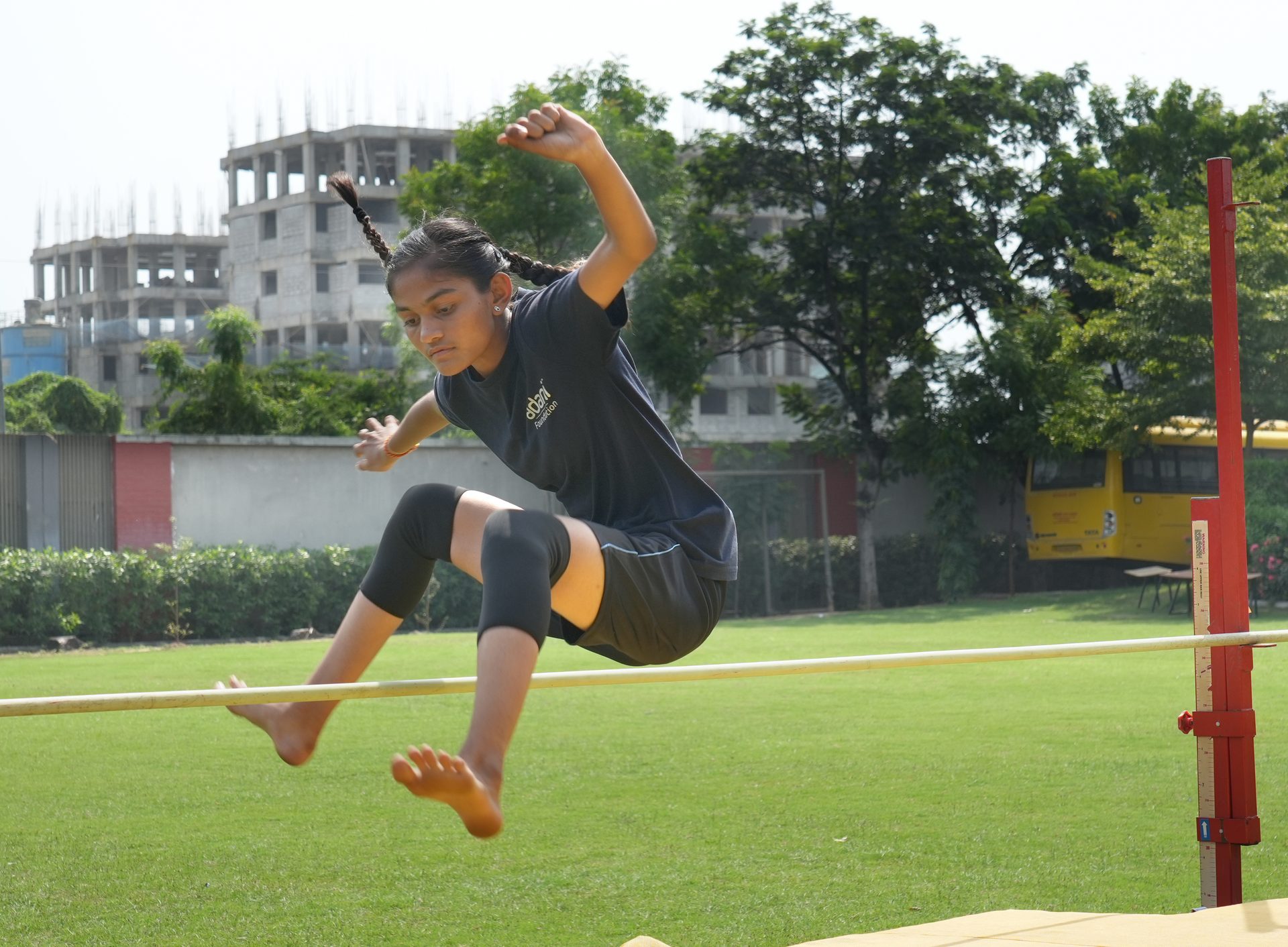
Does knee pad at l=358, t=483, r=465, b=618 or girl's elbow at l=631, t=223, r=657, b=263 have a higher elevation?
girl's elbow at l=631, t=223, r=657, b=263

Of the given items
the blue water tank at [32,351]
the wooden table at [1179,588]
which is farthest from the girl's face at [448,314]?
the blue water tank at [32,351]

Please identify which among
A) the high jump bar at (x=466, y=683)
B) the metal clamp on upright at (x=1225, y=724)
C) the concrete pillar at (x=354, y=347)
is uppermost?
the concrete pillar at (x=354, y=347)

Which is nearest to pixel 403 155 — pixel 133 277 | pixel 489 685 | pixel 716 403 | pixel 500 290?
pixel 716 403

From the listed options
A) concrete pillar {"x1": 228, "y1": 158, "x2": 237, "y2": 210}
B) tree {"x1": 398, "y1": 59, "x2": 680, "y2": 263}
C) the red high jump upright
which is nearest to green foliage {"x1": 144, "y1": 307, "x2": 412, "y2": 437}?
tree {"x1": 398, "y1": 59, "x2": 680, "y2": 263}

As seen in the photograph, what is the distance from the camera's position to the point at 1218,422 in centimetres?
415

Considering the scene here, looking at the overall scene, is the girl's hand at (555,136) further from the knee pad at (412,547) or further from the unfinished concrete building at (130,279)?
the unfinished concrete building at (130,279)

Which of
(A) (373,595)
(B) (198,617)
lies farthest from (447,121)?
(A) (373,595)

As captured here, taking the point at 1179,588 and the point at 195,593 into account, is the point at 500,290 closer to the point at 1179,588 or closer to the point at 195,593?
the point at 195,593

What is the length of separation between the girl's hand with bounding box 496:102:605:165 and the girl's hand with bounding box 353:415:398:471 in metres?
1.09

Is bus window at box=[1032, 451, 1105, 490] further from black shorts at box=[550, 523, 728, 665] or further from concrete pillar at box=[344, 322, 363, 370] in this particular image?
concrete pillar at box=[344, 322, 363, 370]

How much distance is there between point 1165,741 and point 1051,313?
49.0 ft

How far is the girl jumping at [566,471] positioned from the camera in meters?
2.72

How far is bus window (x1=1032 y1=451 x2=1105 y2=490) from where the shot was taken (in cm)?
1977

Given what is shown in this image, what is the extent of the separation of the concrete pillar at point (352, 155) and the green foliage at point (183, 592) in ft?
124
